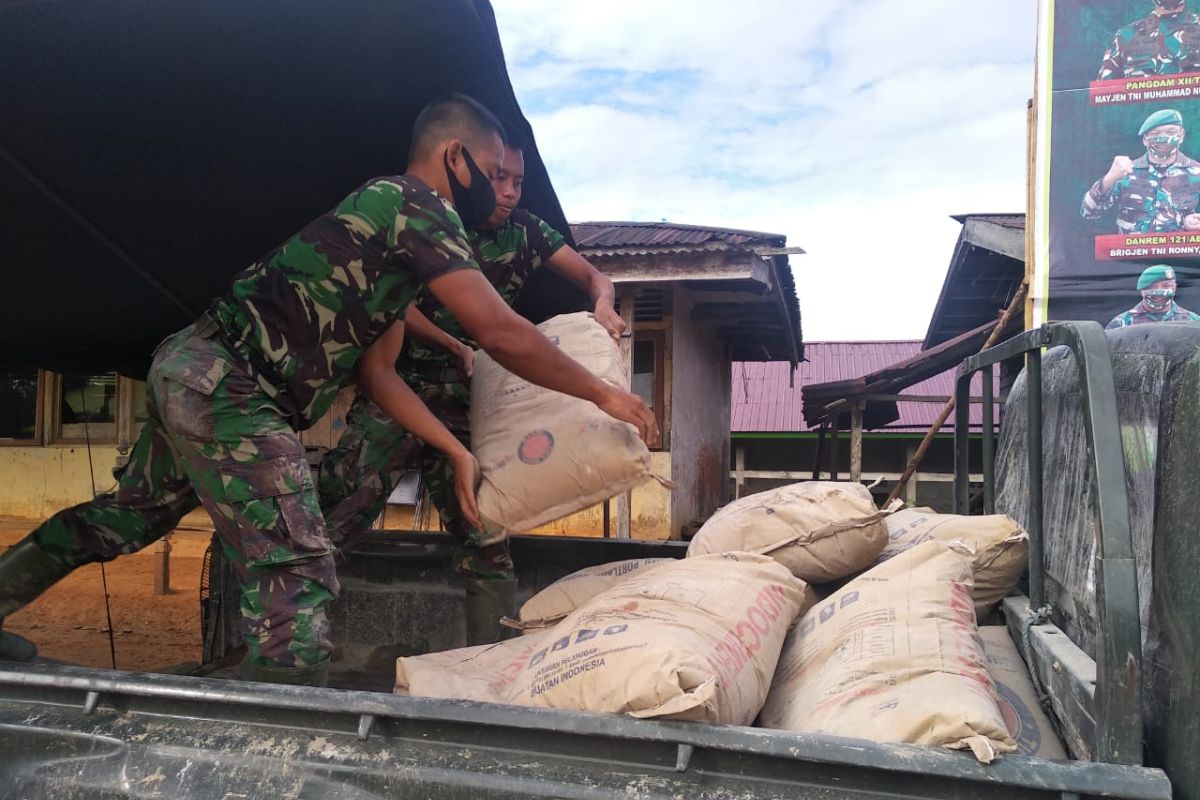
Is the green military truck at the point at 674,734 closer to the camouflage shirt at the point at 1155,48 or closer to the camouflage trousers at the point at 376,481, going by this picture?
the camouflage trousers at the point at 376,481

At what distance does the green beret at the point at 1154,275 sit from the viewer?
4047 mm

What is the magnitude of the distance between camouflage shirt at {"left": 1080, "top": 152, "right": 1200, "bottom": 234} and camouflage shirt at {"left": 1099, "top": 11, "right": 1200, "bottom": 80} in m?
0.47

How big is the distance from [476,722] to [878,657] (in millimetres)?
629

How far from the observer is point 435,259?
1727mm

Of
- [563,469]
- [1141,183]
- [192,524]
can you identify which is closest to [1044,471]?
[563,469]

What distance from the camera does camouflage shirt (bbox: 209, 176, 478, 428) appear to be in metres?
1.76

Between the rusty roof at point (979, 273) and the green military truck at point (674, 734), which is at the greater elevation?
the rusty roof at point (979, 273)

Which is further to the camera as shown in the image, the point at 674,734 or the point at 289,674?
the point at 289,674

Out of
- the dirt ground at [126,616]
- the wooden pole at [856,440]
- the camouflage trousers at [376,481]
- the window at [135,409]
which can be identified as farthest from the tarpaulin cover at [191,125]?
the wooden pole at [856,440]

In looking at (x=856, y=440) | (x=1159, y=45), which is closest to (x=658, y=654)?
(x=1159, y=45)

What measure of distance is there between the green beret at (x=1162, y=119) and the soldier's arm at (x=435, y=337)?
12.3ft

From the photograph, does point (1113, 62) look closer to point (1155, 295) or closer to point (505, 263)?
point (1155, 295)

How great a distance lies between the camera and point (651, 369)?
7.75 metres

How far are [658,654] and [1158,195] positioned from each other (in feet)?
13.9
